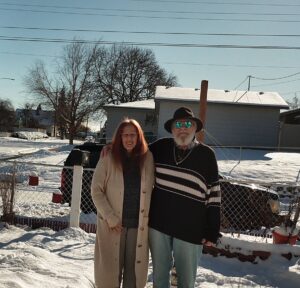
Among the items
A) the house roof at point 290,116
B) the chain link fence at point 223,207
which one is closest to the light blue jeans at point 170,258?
the chain link fence at point 223,207

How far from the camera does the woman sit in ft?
11.3

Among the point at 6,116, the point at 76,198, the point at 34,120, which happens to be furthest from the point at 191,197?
the point at 34,120

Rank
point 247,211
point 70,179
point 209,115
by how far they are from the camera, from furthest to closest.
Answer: point 209,115, point 70,179, point 247,211

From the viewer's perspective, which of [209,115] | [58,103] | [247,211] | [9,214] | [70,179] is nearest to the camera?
[9,214]

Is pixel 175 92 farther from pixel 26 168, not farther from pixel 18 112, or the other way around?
pixel 18 112

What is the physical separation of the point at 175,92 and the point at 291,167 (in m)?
10.1

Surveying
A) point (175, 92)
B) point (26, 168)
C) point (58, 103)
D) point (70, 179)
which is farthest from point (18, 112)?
point (70, 179)

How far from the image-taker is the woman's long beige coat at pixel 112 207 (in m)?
3.46

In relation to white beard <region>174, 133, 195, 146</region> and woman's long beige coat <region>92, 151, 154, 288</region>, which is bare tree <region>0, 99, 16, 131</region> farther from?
white beard <region>174, 133, 195, 146</region>

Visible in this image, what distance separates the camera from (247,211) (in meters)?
7.76

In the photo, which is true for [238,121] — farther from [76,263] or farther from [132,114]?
[76,263]

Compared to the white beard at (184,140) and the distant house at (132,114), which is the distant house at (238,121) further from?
the white beard at (184,140)

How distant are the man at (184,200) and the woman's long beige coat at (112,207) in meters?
0.09

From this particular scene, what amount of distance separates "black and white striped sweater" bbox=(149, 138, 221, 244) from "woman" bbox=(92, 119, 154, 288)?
146mm
